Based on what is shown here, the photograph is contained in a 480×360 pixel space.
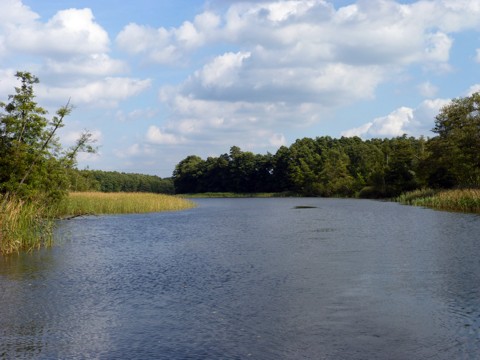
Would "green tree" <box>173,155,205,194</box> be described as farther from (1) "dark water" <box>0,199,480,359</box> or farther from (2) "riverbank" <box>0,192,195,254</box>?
(1) "dark water" <box>0,199,480,359</box>

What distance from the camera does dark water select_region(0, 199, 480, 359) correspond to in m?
8.91

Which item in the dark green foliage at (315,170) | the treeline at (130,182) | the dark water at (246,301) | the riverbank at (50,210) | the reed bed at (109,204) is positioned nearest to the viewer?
the dark water at (246,301)

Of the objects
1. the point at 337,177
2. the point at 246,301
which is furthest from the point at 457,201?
the point at 337,177

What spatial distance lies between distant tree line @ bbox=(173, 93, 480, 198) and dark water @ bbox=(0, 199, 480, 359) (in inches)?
1573

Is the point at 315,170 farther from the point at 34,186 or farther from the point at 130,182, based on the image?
the point at 34,186

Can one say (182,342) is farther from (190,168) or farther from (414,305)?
(190,168)

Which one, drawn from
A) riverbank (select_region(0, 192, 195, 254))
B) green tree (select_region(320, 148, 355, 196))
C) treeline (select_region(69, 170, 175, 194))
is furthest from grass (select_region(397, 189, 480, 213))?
treeline (select_region(69, 170, 175, 194))

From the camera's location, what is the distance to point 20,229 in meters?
21.4

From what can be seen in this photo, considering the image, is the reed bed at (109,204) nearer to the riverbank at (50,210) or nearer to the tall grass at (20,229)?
the riverbank at (50,210)

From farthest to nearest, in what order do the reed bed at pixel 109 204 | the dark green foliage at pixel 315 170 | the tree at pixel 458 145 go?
1. the dark green foliage at pixel 315 170
2. the tree at pixel 458 145
3. the reed bed at pixel 109 204

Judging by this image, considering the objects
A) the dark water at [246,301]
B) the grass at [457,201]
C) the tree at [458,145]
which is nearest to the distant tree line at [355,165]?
the tree at [458,145]

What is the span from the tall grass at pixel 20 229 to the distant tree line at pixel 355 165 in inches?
1927

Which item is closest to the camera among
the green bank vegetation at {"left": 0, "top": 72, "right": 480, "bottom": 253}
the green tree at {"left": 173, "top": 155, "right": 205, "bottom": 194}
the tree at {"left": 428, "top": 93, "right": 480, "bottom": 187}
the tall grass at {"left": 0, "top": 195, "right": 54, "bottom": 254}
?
the tall grass at {"left": 0, "top": 195, "right": 54, "bottom": 254}

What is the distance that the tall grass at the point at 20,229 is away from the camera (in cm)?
1988
